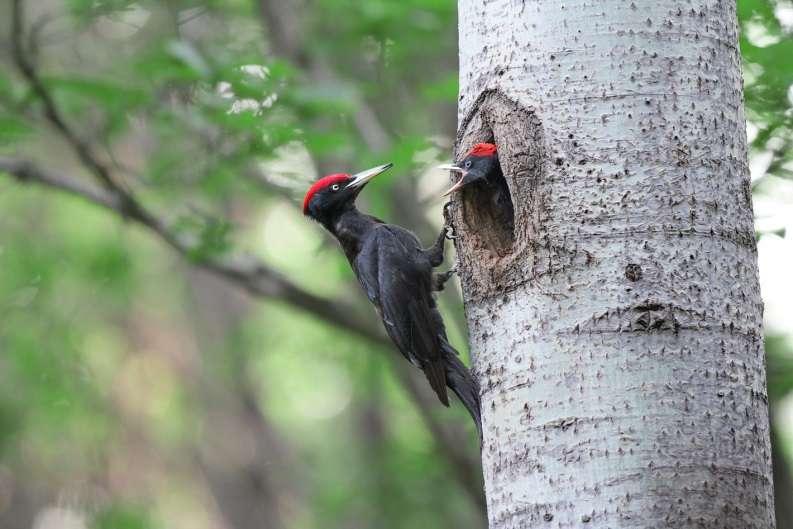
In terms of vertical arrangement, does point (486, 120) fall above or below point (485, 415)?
above

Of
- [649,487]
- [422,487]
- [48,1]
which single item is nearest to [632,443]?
[649,487]

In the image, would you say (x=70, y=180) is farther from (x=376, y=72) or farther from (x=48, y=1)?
(x=48, y=1)

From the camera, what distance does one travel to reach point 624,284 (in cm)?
246

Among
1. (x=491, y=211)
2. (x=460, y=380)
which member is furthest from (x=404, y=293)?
(x=491, y=211)

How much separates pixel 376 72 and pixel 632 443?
16.4ft

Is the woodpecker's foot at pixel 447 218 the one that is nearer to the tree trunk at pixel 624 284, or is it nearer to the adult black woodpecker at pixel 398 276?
the adult black woodpecker at pixel 398 276

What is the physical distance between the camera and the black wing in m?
4.02

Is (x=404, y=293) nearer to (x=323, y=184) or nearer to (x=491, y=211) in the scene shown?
(x=323, y=184)

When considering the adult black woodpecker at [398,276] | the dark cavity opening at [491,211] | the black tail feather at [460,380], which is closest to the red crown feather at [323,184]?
the adult black woodpecker at [398,276]

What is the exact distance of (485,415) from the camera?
271 cm

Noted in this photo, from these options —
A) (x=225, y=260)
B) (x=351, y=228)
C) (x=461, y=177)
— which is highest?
(x=461, y=177)

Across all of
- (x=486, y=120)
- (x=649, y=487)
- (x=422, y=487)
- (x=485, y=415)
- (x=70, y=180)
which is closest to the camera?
(x=649, y=487)

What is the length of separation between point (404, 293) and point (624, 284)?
6.69 ft

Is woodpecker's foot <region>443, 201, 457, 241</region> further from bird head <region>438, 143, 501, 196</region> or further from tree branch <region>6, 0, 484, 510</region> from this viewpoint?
tree branch <region>6, 0, 484, 510</region>
